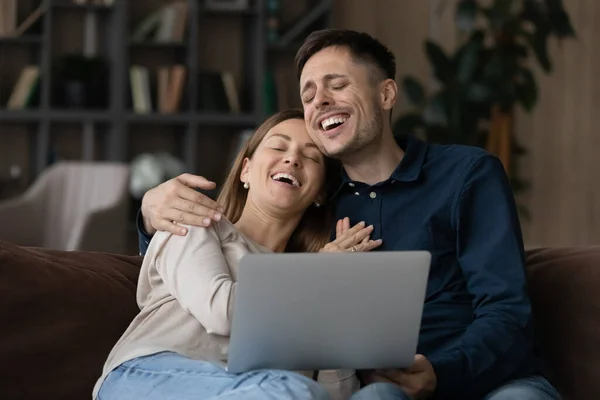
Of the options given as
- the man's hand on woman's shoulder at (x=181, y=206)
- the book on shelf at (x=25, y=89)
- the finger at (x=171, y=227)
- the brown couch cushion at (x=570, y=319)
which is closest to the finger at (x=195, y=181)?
the man's hand on woman's shoulder at (x=181, y=206)

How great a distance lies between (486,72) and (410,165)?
112 inches

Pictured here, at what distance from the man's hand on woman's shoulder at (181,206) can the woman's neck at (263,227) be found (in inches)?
6.5

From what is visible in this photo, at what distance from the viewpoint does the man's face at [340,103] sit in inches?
85.8

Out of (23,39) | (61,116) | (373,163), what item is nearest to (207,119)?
(61,116)

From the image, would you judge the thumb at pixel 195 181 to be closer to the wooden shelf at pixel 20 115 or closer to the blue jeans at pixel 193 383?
the blue jeans at pixel 193 383

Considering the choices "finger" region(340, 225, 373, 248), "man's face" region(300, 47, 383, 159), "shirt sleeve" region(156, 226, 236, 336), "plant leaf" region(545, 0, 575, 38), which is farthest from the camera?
"plant leaf" region(545, 0, 575, 38)

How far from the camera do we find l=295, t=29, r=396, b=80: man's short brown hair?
2256 millimetres

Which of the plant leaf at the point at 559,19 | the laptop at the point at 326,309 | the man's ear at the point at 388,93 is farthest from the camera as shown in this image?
the plant leaf at the point at 559,19

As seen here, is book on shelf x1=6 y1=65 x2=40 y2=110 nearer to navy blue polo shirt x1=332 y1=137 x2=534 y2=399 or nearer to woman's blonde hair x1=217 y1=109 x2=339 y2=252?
woman's blonde hair x1=217 y1=109 x2=339 y2=252

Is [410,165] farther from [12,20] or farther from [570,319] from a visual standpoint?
[12,20]

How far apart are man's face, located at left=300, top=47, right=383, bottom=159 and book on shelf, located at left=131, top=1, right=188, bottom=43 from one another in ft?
11.9

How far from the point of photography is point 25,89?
5691 mm

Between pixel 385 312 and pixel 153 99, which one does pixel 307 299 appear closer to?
pixel 385 312

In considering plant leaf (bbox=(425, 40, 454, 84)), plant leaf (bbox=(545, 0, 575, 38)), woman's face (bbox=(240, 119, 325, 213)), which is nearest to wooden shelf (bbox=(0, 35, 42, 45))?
plant leaf (bbox=(425, 40, 454, 84))
